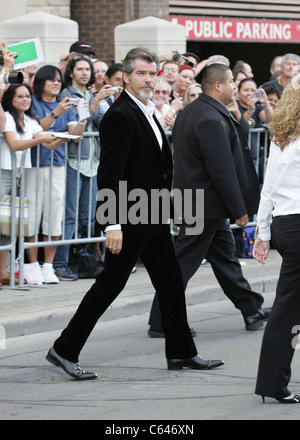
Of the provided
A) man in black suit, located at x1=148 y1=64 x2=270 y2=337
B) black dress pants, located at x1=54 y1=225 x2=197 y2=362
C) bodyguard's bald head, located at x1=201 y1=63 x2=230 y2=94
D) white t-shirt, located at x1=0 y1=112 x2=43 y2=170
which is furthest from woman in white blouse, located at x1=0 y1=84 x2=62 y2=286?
black dress pants, located at x1=54 y1=225 x2=197 y2=362

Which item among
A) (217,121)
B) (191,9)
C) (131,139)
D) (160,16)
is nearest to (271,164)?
(131,139)

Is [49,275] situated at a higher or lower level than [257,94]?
lower

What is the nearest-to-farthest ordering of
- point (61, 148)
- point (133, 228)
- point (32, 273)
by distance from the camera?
point (133, 228)
point (32, 273)
point (61, 148)

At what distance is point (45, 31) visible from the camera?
46.7ft

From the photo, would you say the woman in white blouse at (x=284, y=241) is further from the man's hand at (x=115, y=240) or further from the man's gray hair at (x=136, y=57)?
the man's gray hair at (x=136, y=57)

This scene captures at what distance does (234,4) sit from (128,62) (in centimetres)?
1355

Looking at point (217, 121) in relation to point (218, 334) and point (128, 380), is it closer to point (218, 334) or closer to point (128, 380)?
point (218, 334)

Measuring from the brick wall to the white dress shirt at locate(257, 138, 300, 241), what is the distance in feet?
37.0

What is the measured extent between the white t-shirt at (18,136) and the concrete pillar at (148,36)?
19.8 ft

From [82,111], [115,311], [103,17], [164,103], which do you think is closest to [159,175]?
[115,311]

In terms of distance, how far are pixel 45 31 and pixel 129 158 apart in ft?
25.8

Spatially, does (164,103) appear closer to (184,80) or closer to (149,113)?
(184,80)

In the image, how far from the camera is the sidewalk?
8.61m

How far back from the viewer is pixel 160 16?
698 inches
